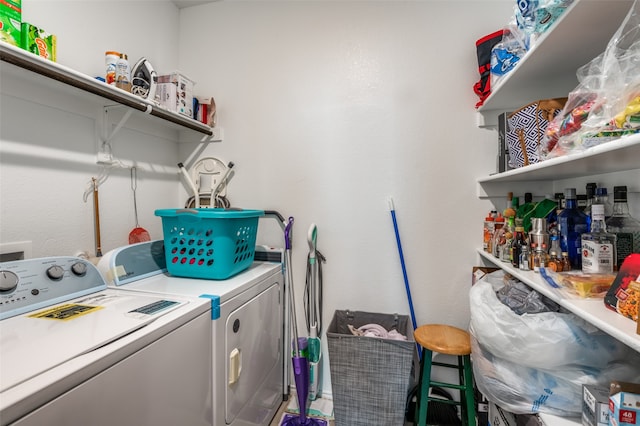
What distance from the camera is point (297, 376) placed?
→ 170 centimetres

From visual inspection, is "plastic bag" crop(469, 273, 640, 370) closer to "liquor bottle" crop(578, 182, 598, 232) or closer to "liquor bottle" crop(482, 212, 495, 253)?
"liquor bottle" crop(578, 182, 598, 232)

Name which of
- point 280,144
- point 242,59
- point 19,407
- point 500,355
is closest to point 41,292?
point 19,407

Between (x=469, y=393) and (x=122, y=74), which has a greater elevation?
(x=122, y=74)

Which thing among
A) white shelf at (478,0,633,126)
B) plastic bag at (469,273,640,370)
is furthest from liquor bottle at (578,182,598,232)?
white shelf at (478,0,633,126)

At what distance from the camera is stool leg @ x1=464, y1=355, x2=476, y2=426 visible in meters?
1.39

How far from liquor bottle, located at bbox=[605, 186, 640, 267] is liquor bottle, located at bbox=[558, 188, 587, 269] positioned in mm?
83

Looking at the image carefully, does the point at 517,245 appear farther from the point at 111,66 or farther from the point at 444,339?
the point at 111,66

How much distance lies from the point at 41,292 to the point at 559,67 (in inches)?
83.3

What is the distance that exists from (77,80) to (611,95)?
185 centimetres

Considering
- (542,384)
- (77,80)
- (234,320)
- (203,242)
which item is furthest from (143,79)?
(542,384)

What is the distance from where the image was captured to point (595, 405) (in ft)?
2.70

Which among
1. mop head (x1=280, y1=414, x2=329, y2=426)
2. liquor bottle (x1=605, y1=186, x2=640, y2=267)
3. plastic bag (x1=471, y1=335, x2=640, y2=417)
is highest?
liquor bottle (x1=605, y1=186, x2=640, y2=267)

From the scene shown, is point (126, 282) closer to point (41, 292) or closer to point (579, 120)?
point (41, 292)

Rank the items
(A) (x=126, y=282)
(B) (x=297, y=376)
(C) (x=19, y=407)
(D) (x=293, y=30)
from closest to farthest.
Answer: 1. (C) (x=19, y=407)
2. (A) (x=126, y=282)
3. (B) (x=297, y=376)
4. (D) (x=293, y=30)
